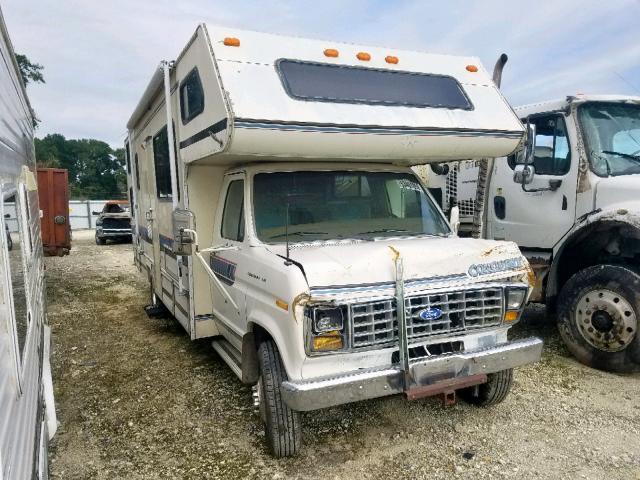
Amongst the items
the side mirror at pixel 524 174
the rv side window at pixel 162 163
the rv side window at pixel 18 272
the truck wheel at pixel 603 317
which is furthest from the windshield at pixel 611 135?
the rv side window at pixel 18 272

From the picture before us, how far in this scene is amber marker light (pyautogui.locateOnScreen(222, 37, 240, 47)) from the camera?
3.95 meters

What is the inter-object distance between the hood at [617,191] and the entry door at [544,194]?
0.97ft

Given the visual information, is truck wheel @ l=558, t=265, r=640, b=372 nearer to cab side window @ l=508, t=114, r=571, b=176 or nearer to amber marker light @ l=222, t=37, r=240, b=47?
cab side window @ l=508, t=114, r=571, b=176

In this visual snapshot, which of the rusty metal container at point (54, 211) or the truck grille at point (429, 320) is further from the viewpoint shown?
the rusty metal container at point (54, 211)

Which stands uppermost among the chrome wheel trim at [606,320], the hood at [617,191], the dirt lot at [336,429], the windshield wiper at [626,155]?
the windshield wiper at [626,155]

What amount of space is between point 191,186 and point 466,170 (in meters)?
4.24

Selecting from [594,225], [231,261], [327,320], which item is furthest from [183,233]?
[594,225]

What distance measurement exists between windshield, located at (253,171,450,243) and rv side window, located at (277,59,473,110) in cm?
70

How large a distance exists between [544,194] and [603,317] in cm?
154

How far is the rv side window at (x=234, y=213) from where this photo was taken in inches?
169

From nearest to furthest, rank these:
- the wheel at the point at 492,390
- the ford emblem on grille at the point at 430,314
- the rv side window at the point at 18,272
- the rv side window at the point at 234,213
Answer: the rv side window at the point at 18,272 < the ford emblem on grille at the point at 430,314 < the wheel at the point at 492,390 < the rv side window at the point at 234,213

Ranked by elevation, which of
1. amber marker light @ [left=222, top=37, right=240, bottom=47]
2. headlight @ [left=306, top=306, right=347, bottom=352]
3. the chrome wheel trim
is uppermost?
amber marker light @ [left=222, top=37, right=240, bottom=47]

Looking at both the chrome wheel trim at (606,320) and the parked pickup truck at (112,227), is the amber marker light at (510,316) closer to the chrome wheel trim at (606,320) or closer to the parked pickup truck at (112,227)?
the chrome wheel trim at (606,320)

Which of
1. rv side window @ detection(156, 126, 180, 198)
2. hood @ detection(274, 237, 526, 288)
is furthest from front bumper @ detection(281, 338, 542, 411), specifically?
rv side window @ detection(156, 126, 180, 198)
